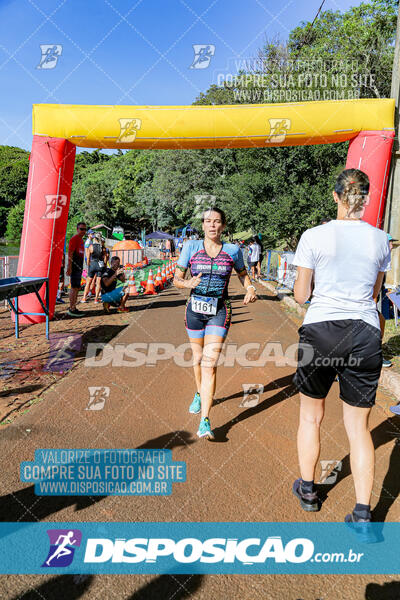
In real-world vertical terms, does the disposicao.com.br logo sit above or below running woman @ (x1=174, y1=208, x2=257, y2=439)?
below

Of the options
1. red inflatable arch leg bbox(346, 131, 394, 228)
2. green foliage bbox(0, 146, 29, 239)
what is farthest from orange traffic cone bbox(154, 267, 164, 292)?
green foliage bbox(0, 146, 29, 239)

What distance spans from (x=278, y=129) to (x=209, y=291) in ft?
18.8

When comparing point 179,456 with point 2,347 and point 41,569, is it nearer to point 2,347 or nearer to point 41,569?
point 41,569

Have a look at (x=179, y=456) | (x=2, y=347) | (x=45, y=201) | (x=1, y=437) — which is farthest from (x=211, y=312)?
(x=45, y=201)

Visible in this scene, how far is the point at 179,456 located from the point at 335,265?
1966 mm

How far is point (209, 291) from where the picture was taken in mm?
3820

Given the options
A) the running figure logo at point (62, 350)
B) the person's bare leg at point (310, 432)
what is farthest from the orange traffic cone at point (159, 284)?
the person's bare leg at point (310, 432)

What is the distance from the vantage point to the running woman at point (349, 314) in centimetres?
254

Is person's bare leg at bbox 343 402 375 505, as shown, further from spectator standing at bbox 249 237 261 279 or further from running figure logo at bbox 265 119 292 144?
spectator standing at bbox 249 237 261 279

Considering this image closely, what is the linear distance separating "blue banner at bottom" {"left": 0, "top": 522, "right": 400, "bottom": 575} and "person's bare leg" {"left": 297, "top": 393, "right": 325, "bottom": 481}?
1.10 feet

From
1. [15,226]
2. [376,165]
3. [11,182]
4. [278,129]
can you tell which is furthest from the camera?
[11,182]

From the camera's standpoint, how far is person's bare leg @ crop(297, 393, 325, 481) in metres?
2.73

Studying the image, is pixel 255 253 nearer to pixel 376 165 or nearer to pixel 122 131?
pixel 376 165

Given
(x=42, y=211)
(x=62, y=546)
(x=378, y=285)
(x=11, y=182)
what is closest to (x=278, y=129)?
(x=42, y=211)
